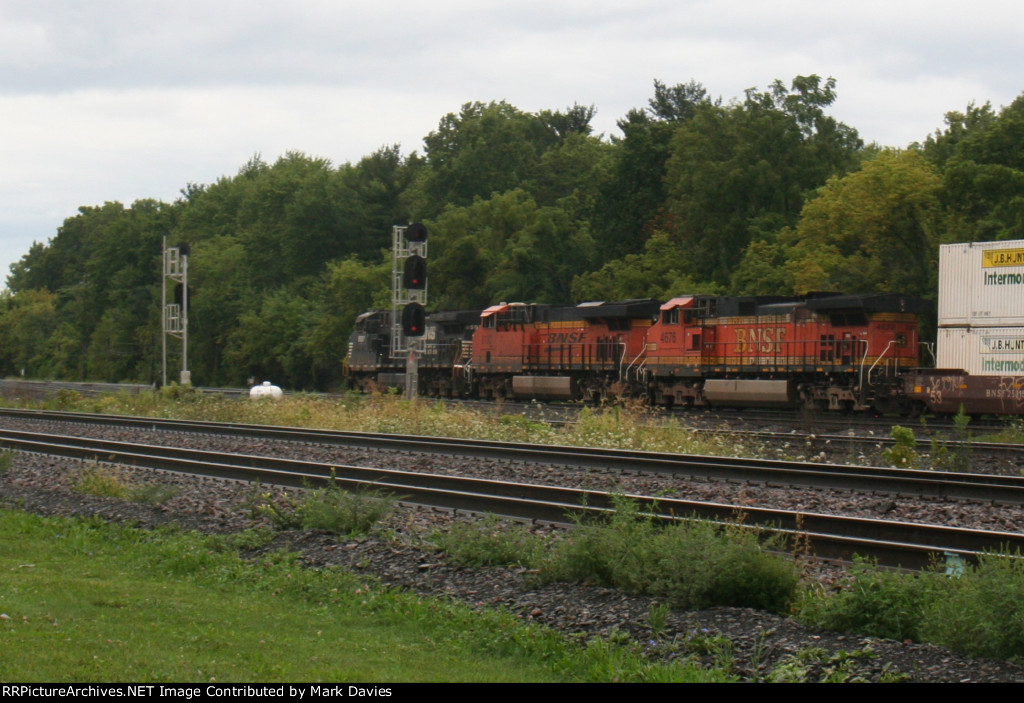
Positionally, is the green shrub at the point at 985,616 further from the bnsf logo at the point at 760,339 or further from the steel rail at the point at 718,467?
the bnsf logo at the point at 760,339

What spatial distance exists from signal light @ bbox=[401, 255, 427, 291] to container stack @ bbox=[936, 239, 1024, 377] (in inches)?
494

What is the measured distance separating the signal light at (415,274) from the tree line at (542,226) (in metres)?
17.4

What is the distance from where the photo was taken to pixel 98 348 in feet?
282

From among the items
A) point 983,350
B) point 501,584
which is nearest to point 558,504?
point 501,584

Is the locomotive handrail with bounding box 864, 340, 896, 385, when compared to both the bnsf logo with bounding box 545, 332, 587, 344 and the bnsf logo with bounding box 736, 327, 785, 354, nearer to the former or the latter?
the bnsf logo with bounding box 736, 327, 785, 354

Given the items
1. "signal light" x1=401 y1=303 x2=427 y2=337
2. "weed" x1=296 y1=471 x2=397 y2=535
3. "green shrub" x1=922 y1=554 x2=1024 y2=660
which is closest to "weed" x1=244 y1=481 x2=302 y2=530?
"weed" x1=296 y1=471 x2=397 y2=535

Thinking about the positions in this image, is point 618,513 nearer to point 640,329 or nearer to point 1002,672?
point 1002,672

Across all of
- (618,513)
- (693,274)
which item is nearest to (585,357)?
(693,274)

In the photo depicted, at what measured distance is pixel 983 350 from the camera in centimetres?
2481

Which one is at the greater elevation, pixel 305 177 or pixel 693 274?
pixel 305 177

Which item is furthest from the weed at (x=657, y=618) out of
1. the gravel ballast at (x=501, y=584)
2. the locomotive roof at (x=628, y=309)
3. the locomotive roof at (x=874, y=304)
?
the locomotive roof at (x=628, y=309)

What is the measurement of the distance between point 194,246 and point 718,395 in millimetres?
69845

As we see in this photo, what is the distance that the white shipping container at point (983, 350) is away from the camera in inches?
943

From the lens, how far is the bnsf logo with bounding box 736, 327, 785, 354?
2961 centimetres
